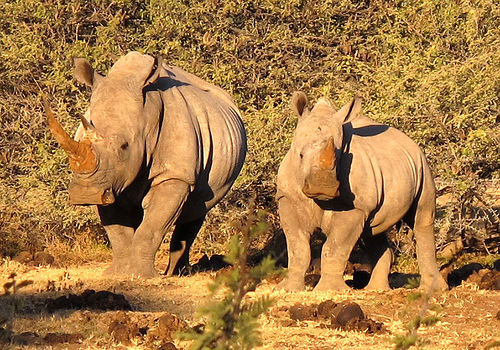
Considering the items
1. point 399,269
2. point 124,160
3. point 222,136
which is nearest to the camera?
point 124,160

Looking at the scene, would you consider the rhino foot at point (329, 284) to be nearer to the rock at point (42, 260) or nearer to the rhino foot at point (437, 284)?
the rhino foot at point (437, 284)

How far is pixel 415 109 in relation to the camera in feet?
50.8

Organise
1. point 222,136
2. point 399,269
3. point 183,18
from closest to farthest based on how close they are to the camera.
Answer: point 222,136 < point 399,269 < point 183,18

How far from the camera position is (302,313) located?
9203mm

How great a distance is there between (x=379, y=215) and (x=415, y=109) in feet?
13.6

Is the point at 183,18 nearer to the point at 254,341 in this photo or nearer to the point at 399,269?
the point at 399,269

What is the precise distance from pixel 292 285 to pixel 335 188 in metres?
1.15

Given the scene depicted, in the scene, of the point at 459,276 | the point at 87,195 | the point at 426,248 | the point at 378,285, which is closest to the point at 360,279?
the point at 378,285

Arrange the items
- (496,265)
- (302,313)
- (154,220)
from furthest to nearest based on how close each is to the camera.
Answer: (496,265)
(154,220)
(302,313)

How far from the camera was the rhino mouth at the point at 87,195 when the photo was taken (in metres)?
11.0

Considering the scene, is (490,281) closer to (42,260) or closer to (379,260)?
(379,260)

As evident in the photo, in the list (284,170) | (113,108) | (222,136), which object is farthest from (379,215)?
(113,108)

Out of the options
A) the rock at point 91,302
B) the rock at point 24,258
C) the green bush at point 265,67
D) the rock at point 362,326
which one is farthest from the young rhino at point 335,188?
the green bush at point 265,67

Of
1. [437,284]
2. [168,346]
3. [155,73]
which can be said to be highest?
[155,73]
